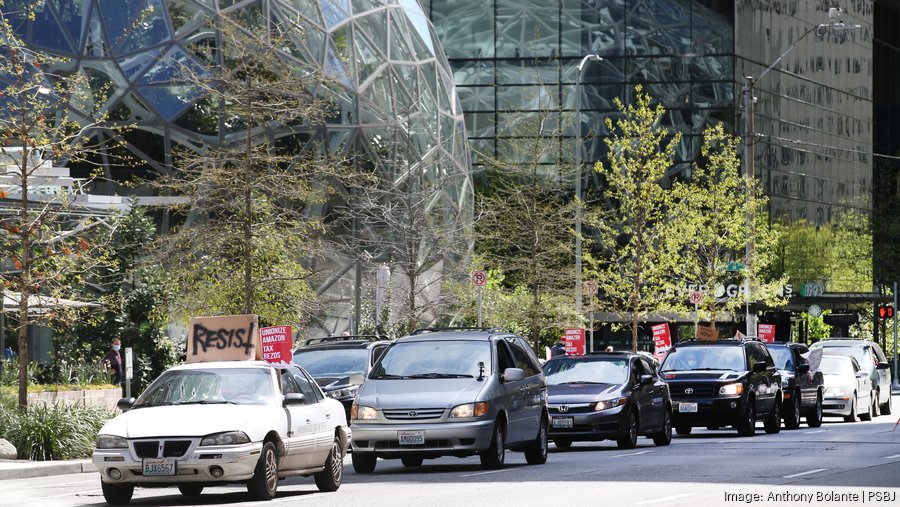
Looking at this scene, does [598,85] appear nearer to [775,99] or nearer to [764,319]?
[775,99]

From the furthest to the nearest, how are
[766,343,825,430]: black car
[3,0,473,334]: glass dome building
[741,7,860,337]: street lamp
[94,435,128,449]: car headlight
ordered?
[741,7,860,337]: street lamp < [3,0,473,334]: glass dome building < [766,343,825,430]: black car < [94,435,128,449]: car headlight

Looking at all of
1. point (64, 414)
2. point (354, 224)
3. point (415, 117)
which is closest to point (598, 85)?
point (415, 117)

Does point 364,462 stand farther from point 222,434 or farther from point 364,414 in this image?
point 222,434

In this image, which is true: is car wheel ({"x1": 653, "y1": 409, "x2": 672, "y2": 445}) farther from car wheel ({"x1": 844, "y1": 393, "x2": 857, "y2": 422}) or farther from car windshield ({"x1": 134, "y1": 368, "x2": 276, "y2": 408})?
car windshield ({"x1": 134, "y1": 368, "x2": 276, "y2": 408})

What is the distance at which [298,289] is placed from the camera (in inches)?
1276

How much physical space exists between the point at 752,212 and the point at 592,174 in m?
16.4

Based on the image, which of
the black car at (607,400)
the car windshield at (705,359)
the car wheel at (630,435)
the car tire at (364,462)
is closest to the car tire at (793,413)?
the car windshield at (705,359)

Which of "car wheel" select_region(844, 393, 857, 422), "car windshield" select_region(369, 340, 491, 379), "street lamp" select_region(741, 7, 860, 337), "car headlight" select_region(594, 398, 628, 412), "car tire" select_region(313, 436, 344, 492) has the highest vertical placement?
"street lamp" select_region(741, 7, 860, 337)

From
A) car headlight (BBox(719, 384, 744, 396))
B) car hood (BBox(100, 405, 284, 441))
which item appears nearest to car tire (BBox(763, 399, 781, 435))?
car headlight (BBox(719, 384, 744, 396))

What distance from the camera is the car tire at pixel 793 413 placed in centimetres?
3114

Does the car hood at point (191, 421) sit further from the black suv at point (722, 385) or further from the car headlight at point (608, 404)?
the black suv at point (722, 385)

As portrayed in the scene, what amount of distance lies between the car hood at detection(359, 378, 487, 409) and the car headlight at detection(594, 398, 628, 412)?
4.89 meters

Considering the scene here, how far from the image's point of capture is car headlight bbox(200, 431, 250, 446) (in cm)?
1512

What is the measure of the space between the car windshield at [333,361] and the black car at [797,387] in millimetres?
9601
